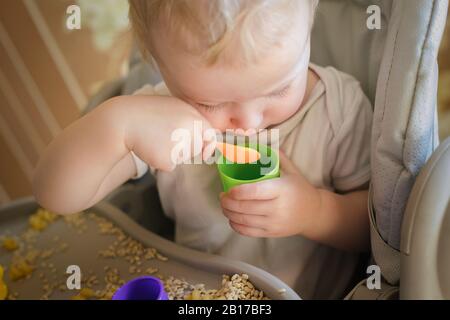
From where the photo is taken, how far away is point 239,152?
54 cm

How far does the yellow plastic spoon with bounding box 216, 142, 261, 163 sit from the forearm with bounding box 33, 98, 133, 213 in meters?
0.10

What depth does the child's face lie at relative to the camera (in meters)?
0.46

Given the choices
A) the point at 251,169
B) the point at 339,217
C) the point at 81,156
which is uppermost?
the point at 81,156

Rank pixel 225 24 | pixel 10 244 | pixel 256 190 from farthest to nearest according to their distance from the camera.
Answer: pixel 10 244
pixel 256 190
pixel 225 24

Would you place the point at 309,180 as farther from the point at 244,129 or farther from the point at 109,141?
the point at 109,141

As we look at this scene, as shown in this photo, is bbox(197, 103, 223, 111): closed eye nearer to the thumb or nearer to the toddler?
the toddler

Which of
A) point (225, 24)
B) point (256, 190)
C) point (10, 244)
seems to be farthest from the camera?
point (10, 244)

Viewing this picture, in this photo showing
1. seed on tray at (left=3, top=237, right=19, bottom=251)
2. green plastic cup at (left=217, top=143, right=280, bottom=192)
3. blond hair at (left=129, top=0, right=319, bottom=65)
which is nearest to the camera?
blond hair at (left=129, top=0, right=319, bottom=65)

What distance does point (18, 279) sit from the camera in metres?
0.62

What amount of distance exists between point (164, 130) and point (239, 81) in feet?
0.29

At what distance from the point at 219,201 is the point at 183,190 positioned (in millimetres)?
57

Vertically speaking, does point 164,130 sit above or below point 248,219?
above

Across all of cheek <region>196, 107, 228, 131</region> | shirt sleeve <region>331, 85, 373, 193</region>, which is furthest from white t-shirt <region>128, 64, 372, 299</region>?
cheek <region>196, 107, 228, 131</region>

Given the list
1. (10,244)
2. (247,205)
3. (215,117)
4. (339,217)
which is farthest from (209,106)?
(10,244)
